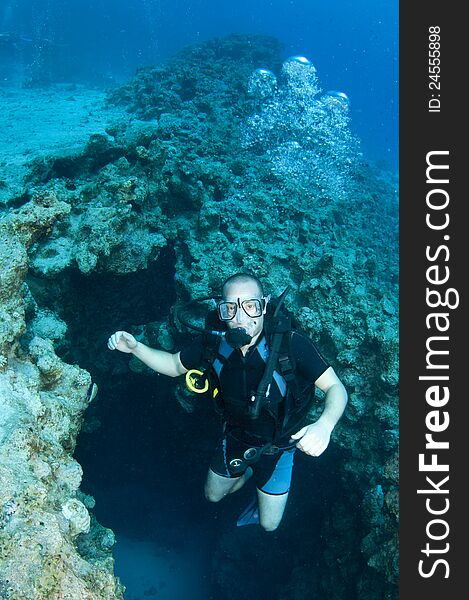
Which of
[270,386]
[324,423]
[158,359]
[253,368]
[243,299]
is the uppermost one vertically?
[243,299]

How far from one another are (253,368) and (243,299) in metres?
0.55

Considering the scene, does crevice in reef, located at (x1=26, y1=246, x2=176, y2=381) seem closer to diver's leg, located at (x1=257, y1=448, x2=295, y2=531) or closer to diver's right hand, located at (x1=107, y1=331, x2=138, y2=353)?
diver's right hand, located at (x1=107, y1=331, x2=138, y2=353)

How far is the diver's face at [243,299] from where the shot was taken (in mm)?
3039

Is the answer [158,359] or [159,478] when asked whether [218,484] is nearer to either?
[158,359]

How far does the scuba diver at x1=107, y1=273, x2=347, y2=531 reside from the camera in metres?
3.02

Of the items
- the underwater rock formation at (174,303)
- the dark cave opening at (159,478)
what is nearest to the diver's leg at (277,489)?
the underwater rock formation at (174,303)

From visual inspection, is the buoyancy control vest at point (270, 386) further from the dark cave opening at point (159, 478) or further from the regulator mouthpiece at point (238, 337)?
the dark cave opening at point (159, 478)

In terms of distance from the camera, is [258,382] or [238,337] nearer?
[238,337]

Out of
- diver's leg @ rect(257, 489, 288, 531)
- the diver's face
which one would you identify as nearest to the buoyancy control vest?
the diver's face

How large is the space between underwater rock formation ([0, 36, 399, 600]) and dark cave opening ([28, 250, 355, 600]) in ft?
0.45

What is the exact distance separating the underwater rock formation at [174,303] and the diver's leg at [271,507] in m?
0.79

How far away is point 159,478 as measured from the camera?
716 cm

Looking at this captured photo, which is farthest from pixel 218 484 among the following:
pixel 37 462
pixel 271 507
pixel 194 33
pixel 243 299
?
pixel 194 33

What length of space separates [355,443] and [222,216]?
3.18 m
